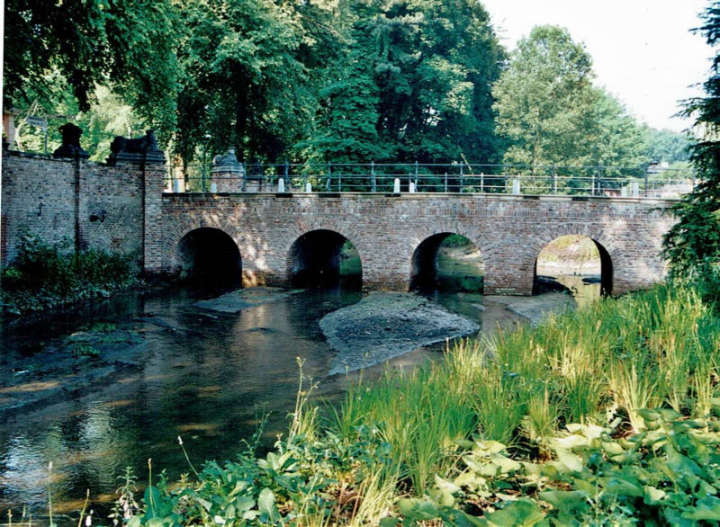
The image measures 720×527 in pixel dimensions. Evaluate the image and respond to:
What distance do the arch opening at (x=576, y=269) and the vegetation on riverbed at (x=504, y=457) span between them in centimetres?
1433

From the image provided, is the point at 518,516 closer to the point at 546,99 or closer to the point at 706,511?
the point at 706,511

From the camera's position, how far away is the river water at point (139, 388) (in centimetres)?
679

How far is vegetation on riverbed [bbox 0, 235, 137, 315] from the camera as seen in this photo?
1562cm

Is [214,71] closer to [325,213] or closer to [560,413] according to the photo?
[325,213]

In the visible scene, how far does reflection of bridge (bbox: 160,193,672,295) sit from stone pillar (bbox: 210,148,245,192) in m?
0.60

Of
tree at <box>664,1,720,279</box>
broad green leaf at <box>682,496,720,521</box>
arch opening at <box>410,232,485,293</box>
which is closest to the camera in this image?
broad green leaf at <box>682,496,720,521</box>

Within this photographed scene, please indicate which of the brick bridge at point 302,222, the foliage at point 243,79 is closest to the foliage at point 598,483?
the brick bridge at point 302,222

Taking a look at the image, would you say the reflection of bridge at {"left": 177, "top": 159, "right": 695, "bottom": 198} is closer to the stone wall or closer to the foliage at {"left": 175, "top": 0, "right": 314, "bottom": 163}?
the foliage at {"left": 175, "top": 0, "right": 314, "bottom": 163}

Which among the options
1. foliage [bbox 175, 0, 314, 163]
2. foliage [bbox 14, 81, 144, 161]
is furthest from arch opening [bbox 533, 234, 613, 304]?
foliage [bbox 14, 81, 144, 161]

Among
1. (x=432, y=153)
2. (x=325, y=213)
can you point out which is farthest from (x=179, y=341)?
(x=432, y=153)

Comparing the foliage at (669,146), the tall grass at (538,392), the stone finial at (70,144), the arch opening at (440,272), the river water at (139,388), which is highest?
the foliage at (669,146)

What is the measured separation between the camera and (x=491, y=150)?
127 ft

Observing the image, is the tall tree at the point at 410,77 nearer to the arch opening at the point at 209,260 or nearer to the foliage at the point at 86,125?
the arch opening at the point at 209,260

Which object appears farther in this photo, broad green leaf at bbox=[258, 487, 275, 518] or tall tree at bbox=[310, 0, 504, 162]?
tall tree at bbox=[310, 0, 504, 162]
